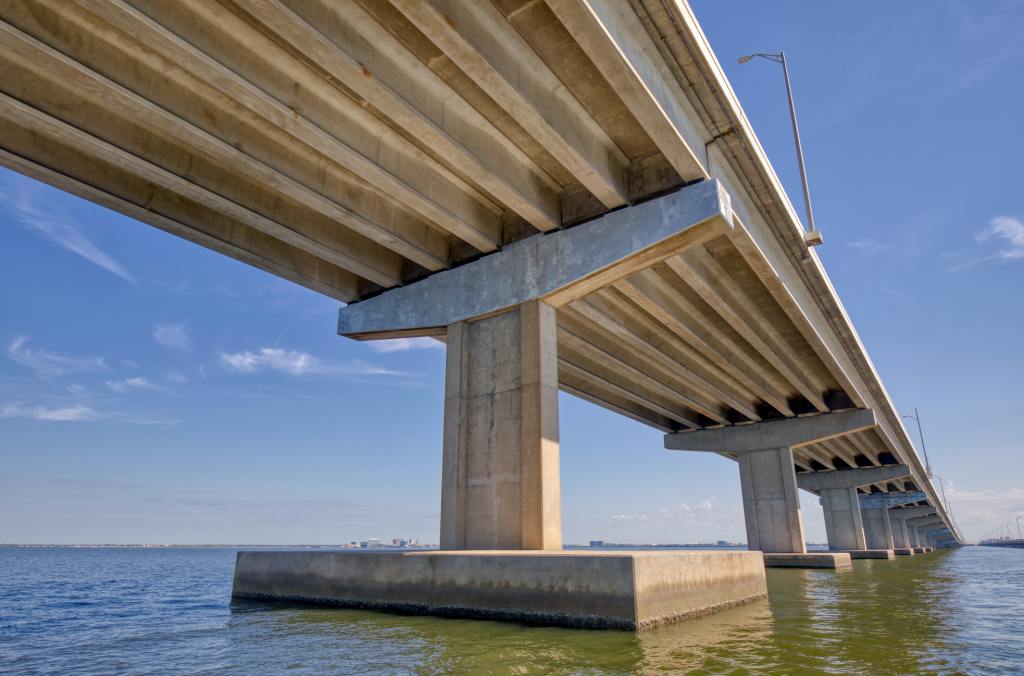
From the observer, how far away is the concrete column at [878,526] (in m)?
74.0

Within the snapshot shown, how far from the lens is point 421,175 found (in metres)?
13.3

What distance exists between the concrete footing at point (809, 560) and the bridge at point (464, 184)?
53.5 ft

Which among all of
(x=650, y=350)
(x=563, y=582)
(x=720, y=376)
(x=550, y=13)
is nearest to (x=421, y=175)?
Result: (x=550, y=13)

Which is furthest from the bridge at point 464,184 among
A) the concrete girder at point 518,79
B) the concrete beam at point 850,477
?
the concrete beam at point 850,477

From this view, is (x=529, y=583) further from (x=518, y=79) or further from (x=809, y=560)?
(x=809, y=560)

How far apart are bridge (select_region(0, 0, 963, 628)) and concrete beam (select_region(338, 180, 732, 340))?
59mm

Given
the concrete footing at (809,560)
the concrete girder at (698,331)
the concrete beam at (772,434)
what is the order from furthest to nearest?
1. the concrete beam at (772,434)
2. the concrete footing at (809,560)
3. the concrete girder at (698,331)

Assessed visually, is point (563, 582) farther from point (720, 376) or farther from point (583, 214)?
point (720, 376)

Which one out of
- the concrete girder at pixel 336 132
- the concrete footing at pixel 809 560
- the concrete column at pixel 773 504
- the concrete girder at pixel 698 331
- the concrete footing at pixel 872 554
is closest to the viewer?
the concrete girder at pixel 336 132

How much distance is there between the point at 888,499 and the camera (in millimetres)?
68250

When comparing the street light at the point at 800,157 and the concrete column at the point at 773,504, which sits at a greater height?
the street light at the point at 800,157

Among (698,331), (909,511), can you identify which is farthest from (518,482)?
(909,511)

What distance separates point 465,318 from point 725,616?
28.4 ft

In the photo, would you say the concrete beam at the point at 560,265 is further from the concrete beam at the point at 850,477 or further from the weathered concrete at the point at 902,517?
the weathered concrete at the point at 902,517
